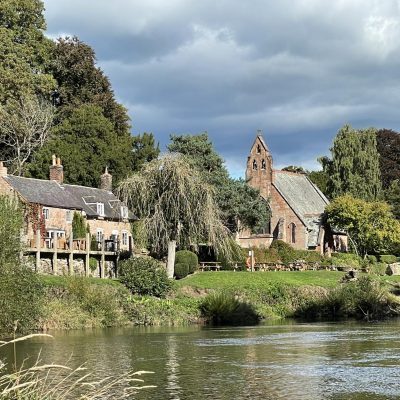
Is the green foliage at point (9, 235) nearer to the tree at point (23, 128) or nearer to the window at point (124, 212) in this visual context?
the window at point (124, 212)

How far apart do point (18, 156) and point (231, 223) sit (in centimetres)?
2314

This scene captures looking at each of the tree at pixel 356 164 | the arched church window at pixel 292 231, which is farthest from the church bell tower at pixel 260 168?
the tree at pixel 356 164

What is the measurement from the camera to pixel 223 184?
253 ft

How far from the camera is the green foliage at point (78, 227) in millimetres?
60812

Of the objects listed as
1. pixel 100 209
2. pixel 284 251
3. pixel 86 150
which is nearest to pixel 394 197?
pixel 284 251

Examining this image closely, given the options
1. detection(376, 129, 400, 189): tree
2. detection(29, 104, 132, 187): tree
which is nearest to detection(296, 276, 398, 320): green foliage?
detection(29, 104, 132, 187): tree

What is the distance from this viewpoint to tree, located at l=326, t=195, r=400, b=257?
81562mm

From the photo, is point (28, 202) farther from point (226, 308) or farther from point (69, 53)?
point (69, 53)

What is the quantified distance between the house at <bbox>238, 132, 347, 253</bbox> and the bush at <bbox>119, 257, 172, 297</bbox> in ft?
108

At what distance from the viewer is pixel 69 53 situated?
283 feet

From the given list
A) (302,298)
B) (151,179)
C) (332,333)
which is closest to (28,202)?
(151,179)

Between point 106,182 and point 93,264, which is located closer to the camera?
point 93,264

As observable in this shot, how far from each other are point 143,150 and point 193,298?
32.7 m

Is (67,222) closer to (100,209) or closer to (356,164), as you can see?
(100,209)
